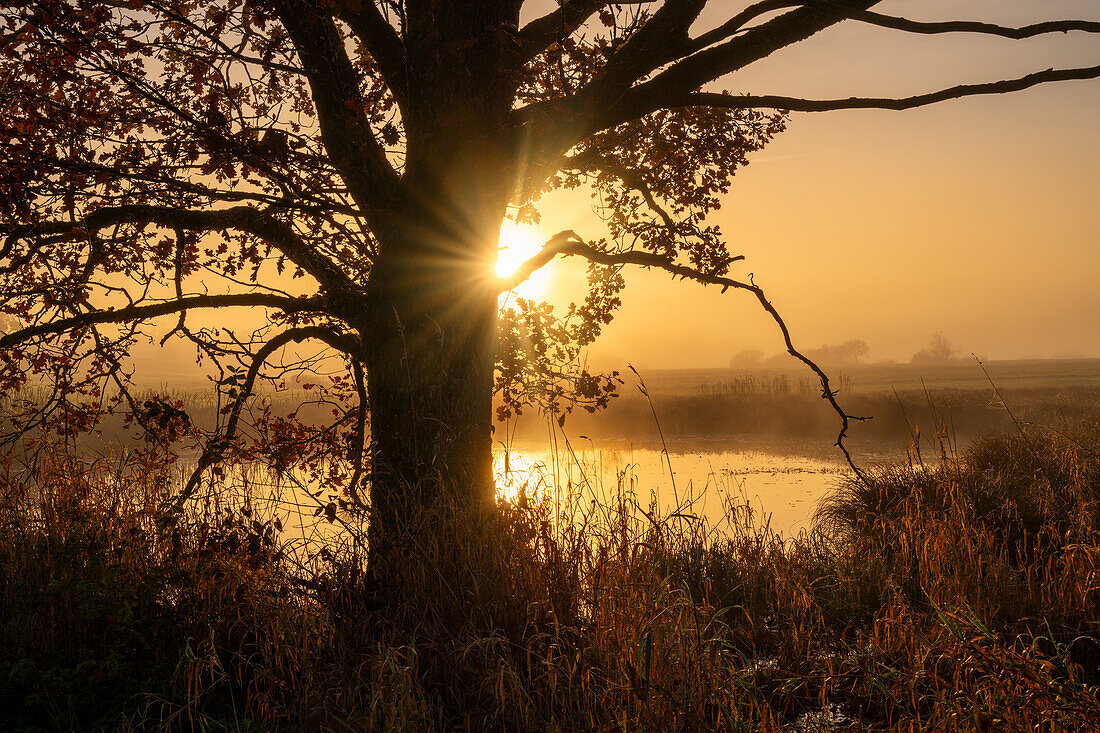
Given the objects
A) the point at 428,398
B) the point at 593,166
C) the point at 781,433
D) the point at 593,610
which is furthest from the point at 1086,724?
the point at 781,433

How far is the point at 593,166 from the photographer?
7172mm

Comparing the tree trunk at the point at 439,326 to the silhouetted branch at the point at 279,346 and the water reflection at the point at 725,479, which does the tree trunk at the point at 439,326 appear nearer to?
the silhouetted branch at the point at 279,346

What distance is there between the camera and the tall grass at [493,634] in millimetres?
2920

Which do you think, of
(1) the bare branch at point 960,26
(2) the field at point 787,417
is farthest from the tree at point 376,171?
(2) the field at point 787,417

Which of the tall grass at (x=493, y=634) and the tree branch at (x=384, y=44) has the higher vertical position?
the tree branch at (x=384, y=44)

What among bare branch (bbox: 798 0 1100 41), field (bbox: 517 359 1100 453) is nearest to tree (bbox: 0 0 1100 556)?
bare branch (bbox: 798 0 1100 41)

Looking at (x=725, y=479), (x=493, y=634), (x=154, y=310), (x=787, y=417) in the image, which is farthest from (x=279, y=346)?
(x=787, y=417)

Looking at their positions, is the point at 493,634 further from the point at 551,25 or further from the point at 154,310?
the point at 551,25

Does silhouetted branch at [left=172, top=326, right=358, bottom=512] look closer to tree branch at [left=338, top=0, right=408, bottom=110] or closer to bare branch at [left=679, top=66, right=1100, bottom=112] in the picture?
tree branch at [left=338, top=0, right=408, bottom=110]

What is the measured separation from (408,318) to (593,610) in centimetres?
259

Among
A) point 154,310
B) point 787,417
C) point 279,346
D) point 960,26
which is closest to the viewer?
point 960,26

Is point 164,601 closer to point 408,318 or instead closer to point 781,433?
point 408,318

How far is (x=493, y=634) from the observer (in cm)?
332

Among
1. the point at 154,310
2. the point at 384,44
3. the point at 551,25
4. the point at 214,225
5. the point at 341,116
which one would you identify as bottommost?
the point at 154,310
